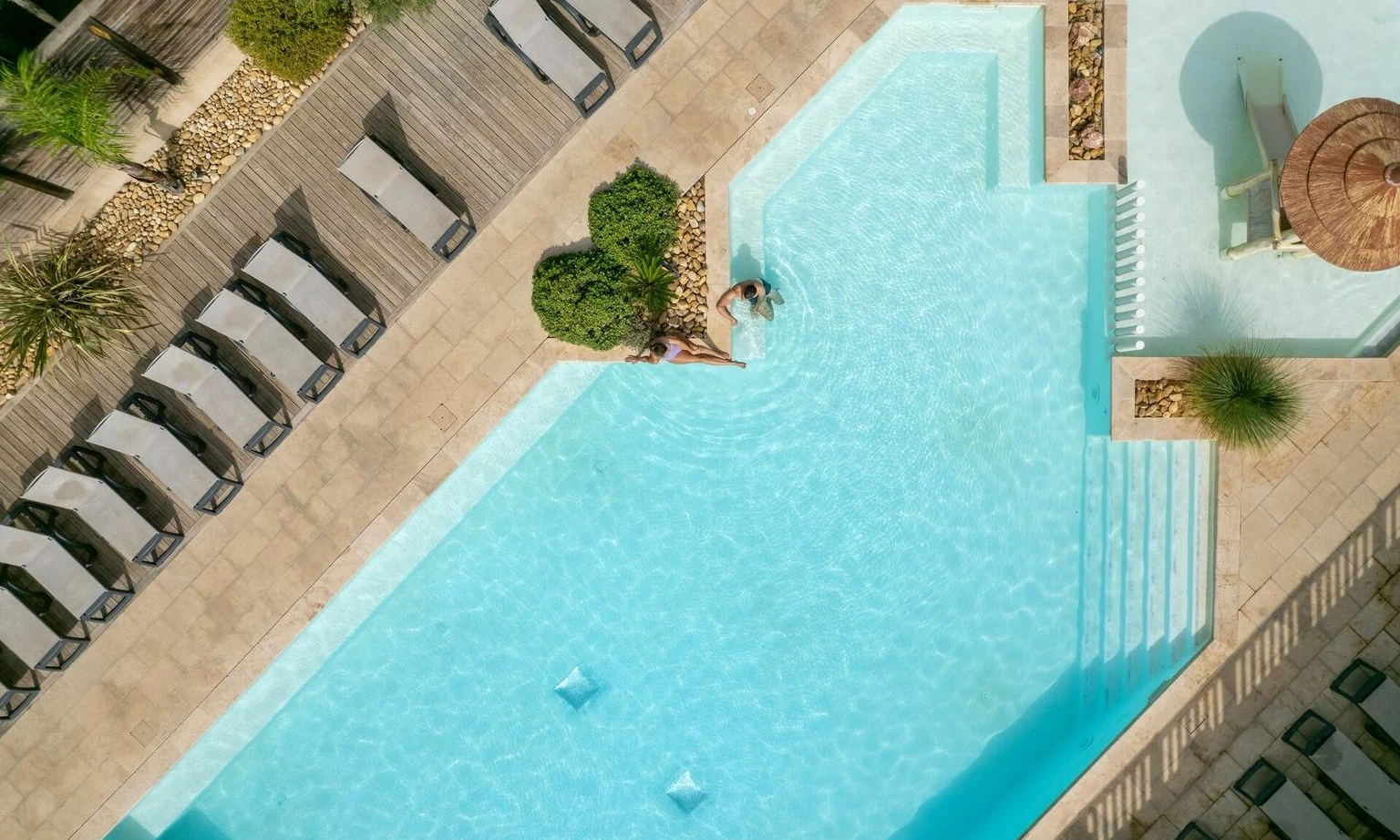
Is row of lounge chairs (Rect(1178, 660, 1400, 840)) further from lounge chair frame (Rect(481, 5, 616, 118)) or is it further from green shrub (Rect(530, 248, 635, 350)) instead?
lounge chair frame (Rect(481, 5, 616, 118))

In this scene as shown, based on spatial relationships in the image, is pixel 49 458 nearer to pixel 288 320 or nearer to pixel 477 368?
pixel 288 320

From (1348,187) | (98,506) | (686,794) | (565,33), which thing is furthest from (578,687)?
(1348,187)

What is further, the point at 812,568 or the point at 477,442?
the point at 812,568

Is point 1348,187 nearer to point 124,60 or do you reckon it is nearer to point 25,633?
point 124,60

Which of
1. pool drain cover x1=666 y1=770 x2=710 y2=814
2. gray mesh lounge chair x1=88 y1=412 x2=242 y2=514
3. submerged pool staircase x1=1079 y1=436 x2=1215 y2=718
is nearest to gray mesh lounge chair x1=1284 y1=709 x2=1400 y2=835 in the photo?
submerged pool staircase x1=1079 y1=436 x2=1215 y2=718

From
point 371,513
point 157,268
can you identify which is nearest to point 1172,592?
point 371,513
